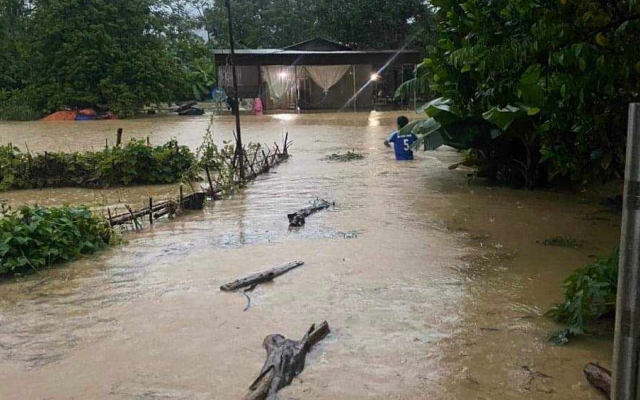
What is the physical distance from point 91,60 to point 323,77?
43.2 ft

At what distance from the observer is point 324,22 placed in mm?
38312

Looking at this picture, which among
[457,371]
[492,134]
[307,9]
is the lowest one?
[457,371]

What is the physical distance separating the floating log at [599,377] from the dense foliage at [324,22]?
33185 millimetres

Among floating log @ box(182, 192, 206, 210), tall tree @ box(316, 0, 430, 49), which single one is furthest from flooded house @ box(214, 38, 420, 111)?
floating log @ box(182, 192, 206, 210)

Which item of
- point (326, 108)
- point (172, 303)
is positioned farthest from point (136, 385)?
point (326, 108)

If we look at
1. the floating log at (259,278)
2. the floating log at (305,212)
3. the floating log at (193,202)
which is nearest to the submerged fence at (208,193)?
the floating log at (193,202)

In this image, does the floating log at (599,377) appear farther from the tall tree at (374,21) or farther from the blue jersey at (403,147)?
the tall tree at (374,21)

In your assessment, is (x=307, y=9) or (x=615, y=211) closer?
(x=615, y=211)

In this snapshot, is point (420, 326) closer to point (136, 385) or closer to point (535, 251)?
point (136, 385)

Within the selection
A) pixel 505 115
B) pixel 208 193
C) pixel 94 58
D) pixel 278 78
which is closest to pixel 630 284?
pixel 505 115

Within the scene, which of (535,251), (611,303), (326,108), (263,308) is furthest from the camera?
(326,108)

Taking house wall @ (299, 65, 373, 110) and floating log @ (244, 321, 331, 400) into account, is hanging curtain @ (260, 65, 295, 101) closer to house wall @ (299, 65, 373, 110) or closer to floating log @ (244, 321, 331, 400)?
house wall @ (299, 65, 373, 110)

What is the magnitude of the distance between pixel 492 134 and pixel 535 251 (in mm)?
4028

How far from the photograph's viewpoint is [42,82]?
34562mm
